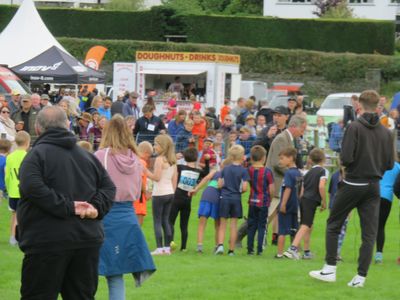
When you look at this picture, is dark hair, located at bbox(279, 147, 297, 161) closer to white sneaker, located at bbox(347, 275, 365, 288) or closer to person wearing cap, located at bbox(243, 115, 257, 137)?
white sneaker, located at bbox(347, 275, 365, 288)

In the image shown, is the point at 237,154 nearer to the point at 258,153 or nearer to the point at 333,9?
the point at 258,153

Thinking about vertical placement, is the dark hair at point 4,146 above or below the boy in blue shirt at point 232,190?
above

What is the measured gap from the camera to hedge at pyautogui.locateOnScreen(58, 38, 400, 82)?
195 feet

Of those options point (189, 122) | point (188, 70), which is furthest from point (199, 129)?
point (188, 70)

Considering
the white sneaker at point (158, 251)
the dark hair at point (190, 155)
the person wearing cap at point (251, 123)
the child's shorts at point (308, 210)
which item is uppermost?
the dark hair at point (190, 155)

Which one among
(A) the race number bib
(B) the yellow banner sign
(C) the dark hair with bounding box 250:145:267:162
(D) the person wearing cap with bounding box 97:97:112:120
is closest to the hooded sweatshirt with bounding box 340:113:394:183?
(C) the dark hair with bounding box 250:145:267:162

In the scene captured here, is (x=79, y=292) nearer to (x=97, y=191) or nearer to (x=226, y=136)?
(x=97, y=191)

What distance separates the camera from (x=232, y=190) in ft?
48.0

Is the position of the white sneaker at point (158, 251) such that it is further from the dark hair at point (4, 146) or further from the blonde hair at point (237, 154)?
the dark hair at point (4, 146)

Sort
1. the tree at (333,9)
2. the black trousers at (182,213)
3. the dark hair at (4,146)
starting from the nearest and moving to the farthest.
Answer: the black trousers at (182,213)
the dark hair at (4,146)
the tree at (333,9)

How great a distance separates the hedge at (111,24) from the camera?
216 ft

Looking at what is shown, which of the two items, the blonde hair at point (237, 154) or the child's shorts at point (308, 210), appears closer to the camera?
the child's shorts at point (308, 210)

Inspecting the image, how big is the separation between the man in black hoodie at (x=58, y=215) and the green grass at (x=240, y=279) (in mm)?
3049

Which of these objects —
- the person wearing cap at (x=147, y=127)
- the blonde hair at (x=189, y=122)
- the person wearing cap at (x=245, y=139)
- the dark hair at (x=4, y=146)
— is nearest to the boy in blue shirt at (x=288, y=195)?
the dark hair at (x=4, y=146)
